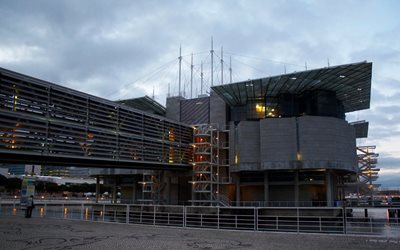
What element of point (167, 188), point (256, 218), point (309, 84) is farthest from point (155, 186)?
point (256, 218)

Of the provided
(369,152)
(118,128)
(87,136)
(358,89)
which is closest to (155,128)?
(118,128)

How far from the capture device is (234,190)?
59438 millimetres

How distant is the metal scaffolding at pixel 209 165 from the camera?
52.6 m

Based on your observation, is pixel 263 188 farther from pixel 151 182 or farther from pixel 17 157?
pixel 17 157

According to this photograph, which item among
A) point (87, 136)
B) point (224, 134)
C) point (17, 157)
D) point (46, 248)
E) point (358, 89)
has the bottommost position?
point (46, 248)

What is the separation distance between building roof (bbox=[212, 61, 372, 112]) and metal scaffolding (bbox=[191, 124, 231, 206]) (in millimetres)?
5814

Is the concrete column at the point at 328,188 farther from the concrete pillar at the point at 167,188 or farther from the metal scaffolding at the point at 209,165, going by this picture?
the concrete pillar at the point at 167,188

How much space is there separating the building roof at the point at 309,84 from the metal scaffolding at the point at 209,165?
5814 millimetres

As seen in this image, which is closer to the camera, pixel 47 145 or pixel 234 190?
pixel 47 145

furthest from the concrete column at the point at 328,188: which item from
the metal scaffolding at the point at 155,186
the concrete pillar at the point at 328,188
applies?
the metal scaffolding at the point at 155,186

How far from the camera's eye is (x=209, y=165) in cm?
5303

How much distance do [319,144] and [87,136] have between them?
2987 centimetres

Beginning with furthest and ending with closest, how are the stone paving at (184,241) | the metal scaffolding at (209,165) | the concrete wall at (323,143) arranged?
the metal scaffolding at (209,165)
the concrete wall at (323,143)
the stone paving at (184,241)

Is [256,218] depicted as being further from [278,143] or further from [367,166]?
[367,166]
